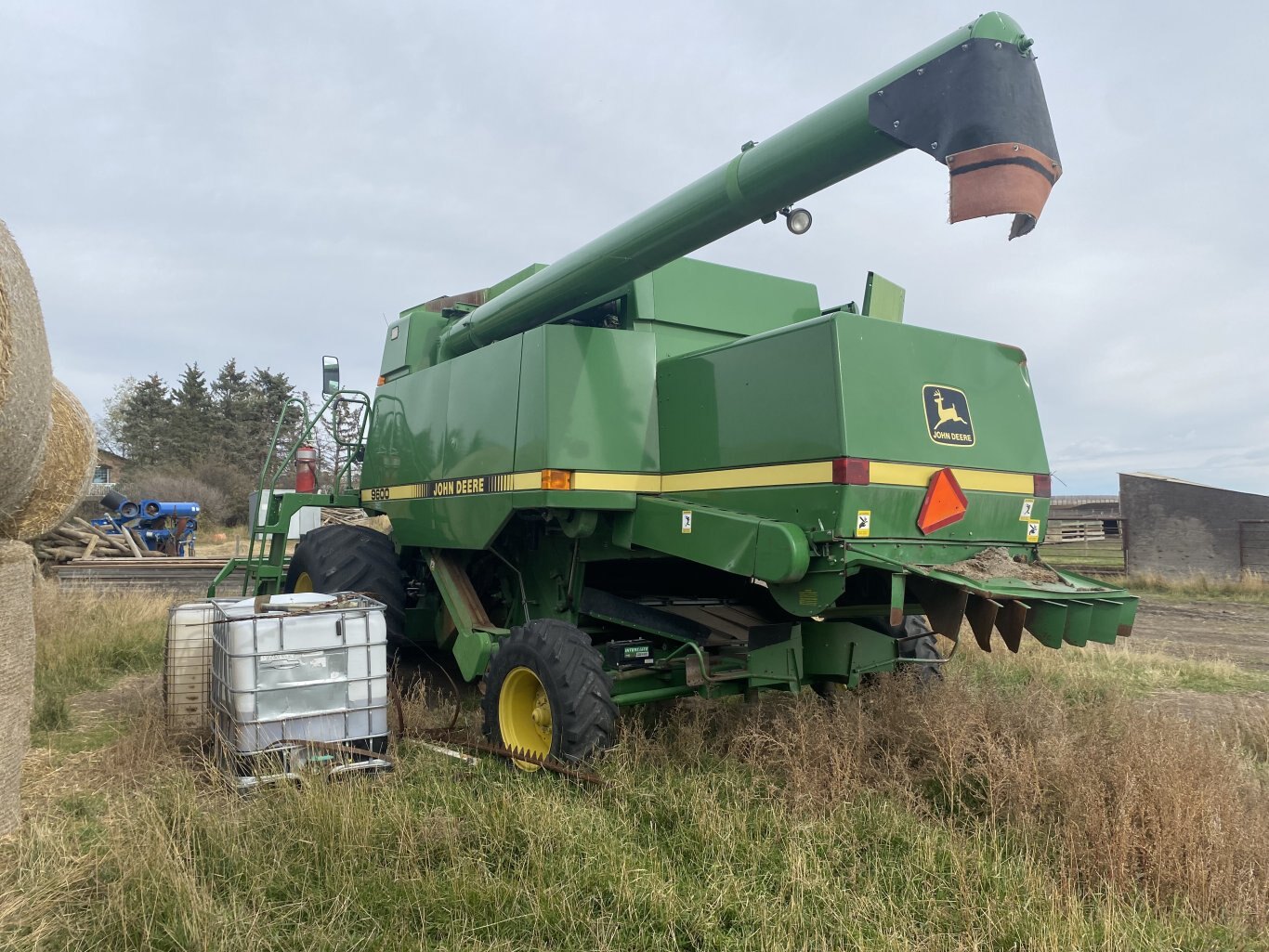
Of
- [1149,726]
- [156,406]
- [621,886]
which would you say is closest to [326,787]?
[621,886]

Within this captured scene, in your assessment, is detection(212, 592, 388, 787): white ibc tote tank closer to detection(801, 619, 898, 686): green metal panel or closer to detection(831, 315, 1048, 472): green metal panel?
detection(801, 619, 898, 686): green metal panel

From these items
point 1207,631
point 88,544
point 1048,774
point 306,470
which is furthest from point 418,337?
point 88,544

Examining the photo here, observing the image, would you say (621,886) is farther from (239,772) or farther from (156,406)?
(156,406)

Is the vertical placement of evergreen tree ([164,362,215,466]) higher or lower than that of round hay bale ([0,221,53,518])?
higher

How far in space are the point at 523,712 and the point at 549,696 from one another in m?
0.59

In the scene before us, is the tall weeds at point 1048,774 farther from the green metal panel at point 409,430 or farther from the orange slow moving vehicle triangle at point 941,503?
the green metal panel at point 409,430

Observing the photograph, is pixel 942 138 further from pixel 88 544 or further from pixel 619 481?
pixel 88 544

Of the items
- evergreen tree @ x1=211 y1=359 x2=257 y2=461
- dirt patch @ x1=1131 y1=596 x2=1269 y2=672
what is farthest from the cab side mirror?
evergreen tree @ x1=211 y1=359 x2=257 y2=461

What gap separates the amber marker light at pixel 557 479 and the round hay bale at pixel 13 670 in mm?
2439

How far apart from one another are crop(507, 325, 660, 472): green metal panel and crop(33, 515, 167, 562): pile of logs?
17.4 metres

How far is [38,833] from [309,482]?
411cm

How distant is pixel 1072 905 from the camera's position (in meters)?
2.97

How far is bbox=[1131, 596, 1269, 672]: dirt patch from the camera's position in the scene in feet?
31.4

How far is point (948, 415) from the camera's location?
470 centimetres
